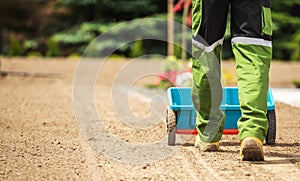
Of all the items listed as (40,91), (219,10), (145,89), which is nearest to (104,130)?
(219,10)

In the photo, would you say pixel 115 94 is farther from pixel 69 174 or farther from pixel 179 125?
pixel 69 174

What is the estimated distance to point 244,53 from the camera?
3.76 metres

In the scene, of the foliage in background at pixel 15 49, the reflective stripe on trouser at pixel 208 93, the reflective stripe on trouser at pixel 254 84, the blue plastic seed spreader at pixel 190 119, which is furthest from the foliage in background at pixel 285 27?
the reflective stripe on trouser at pixel 254 84

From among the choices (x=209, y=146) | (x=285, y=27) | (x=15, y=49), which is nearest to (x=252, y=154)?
(x=209, y=146)

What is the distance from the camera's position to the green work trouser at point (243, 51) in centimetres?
369

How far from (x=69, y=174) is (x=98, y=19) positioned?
74.5 ft

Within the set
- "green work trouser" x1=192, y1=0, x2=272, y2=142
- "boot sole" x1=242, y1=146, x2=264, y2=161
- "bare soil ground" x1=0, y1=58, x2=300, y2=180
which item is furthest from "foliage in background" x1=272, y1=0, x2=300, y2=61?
"boot sole" x1=242, y1=146, x2=264, y2=161

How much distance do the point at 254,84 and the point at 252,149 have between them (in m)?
0.38

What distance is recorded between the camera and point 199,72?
13.3 ft

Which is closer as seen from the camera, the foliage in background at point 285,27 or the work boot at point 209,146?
the work boot at point 209,146

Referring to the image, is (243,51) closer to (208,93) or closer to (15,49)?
(208,93)

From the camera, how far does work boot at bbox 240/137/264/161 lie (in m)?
3.58

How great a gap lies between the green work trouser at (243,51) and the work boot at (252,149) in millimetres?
41

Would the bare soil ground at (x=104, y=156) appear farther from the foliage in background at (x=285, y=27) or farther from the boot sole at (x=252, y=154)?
the foliage in background at (x=285, y=27)
